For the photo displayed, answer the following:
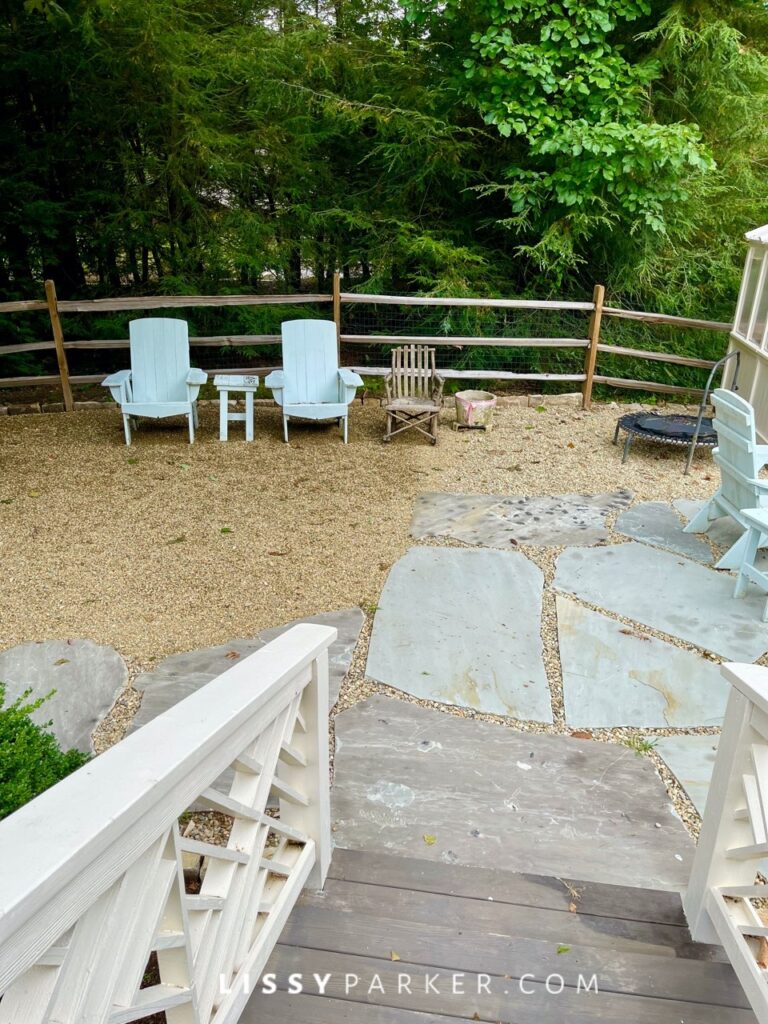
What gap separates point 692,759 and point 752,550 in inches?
63.7

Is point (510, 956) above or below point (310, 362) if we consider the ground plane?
below

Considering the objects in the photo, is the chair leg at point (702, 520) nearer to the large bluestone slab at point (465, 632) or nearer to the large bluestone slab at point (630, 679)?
the large bluestone slab at point (465, 632)

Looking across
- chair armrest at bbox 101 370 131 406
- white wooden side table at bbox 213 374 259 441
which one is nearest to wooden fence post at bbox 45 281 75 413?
chair armrest at bbox 101 370 131 406

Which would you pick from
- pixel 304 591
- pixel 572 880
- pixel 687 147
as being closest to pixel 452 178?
pixel 687 147

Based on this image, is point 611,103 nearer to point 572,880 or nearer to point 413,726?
point 413,726

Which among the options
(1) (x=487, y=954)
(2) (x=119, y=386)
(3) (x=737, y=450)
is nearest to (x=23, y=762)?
(1) (x=487, y=954)

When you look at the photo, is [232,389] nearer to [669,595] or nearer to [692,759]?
[669,595]

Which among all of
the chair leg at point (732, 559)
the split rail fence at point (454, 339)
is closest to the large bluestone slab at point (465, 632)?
the chair leg at point (732, 559)

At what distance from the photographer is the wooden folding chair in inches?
253

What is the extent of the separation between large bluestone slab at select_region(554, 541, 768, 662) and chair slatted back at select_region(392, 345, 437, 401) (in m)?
2.85

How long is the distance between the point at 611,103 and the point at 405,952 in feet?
25.4

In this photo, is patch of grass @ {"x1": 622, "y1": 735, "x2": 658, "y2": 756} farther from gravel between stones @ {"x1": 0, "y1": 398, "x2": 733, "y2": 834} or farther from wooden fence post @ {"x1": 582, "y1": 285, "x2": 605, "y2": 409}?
wooden fence post @ {"x1": 582, "y1": 285, "x2": 605, "y2": 409}

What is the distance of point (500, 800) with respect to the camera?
2.38 metres

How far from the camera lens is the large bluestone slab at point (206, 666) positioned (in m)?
2.96
